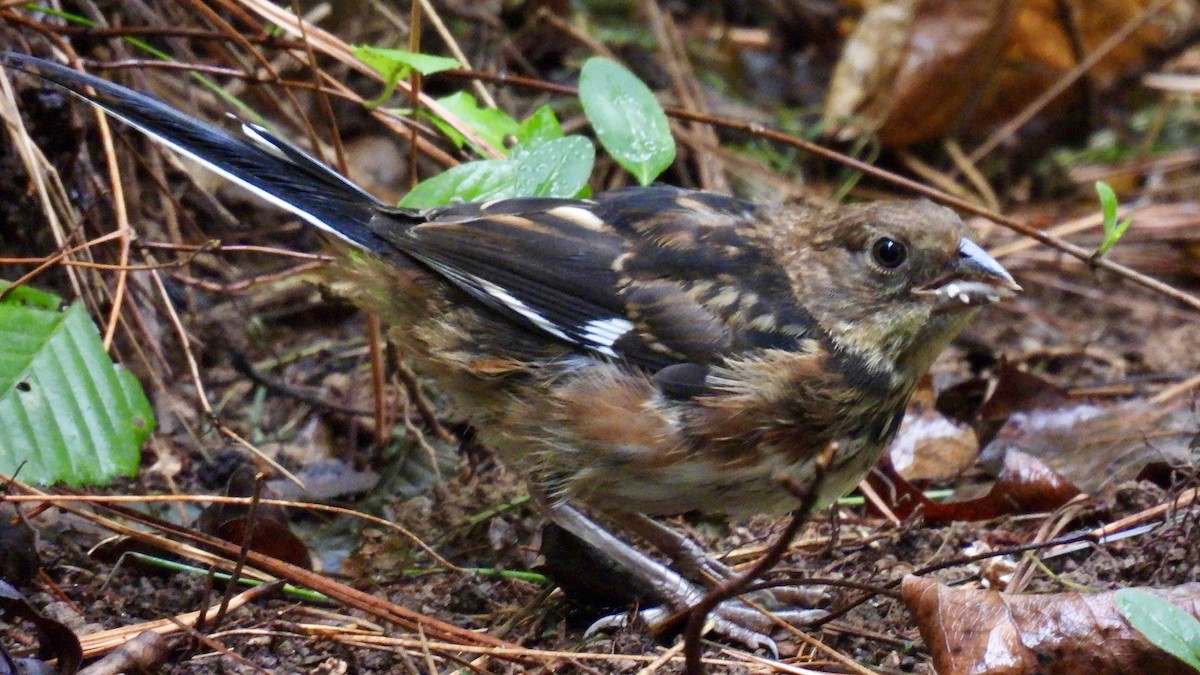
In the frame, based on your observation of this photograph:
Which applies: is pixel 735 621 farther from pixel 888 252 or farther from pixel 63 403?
pixel 63 403

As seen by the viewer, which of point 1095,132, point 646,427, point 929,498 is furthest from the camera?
point 1095,132

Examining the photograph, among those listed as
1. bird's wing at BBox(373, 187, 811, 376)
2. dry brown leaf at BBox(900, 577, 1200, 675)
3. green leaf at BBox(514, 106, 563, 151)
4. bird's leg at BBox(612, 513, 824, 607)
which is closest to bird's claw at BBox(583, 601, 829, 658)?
bird's leg at BBox(612, 513, 824, 607)

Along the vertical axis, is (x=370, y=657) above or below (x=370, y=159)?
below

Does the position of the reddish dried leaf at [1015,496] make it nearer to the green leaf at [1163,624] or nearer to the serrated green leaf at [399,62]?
the green leaf at [1163,624]

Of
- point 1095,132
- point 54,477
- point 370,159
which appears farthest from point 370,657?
point 1095,132

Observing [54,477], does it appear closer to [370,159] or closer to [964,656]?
[964,656]

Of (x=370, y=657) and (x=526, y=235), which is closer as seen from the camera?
(x=370, y=657)

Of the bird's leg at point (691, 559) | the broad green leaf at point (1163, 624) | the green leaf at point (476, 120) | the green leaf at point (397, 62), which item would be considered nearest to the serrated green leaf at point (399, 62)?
the green leaf at point (397, 62)
